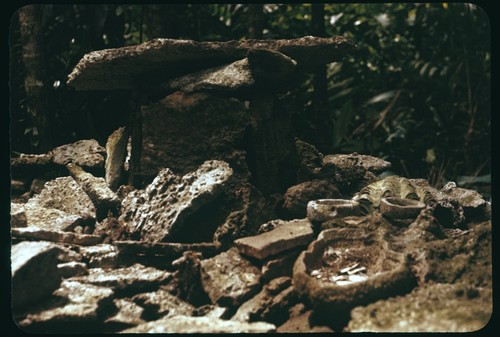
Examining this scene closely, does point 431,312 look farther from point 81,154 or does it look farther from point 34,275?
point 81,154

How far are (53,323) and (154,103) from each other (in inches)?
69.5

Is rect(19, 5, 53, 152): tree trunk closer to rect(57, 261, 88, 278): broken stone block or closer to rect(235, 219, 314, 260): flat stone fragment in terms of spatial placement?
rect(57, 261, 88, 278): broken stone block

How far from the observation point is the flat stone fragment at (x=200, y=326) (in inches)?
123

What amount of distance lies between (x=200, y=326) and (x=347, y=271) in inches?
Result: 33.7

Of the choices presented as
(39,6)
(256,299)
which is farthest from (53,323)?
(39,6)

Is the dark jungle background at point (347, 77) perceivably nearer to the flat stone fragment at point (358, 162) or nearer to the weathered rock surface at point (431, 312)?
the flat stone fragment at point (358, 162)

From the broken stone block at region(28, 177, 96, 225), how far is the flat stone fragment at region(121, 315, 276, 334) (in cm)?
123

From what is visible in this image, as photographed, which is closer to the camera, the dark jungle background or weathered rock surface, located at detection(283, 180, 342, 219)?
weathered rock surface, located at detection(283, 180, 342, 219)

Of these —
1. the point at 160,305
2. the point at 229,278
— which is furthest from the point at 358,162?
the point at 160,305

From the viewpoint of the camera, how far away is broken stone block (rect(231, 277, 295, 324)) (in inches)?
127

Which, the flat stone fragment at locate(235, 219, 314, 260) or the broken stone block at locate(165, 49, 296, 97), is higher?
the broken stone block at locate(165, 49, 296, 97)

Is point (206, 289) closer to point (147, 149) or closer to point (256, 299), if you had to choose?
point (256, 299)

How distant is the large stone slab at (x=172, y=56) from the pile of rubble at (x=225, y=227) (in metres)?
0.01

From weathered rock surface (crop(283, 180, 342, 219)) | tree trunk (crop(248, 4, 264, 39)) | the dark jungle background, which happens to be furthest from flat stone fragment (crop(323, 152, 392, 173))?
tree trunk (crop(248, 4, 264, 39))
